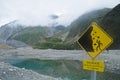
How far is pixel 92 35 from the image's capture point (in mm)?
10906

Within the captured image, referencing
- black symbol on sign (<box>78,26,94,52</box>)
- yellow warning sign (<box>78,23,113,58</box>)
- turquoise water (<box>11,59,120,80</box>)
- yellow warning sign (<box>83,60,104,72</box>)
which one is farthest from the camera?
turquoise water (<box>11,59,120,80</box>)

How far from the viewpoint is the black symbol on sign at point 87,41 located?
10992 mm

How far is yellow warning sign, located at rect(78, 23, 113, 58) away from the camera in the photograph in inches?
416

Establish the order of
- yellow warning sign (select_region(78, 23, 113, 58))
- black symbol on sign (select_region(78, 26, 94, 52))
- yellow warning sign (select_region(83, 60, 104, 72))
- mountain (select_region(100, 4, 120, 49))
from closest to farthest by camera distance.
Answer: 1. yellow warning sign (select_region(78, 23, 113, 58))
2. yellow warning sign (select_region(83, 60, 104, 72))
3. black symbol on sign (select_region(78, 26, 94, 52))
4. mountain (select_region(100, 4, 120, 49))

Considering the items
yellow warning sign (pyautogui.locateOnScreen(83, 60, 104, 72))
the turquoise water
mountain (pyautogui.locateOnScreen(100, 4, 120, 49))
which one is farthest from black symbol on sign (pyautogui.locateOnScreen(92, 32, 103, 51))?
mountain (pyautogui.locateOnScreen(100, 4, 120, 49))

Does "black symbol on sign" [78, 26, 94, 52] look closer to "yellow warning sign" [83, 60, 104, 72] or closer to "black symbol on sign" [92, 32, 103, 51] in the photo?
"black symbol on sign" [92, 32, 103, 51]

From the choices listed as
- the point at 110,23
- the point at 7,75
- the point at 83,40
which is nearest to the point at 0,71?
the point at 7,75

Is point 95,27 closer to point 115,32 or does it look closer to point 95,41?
point 95,41

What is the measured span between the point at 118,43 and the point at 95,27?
100 meters

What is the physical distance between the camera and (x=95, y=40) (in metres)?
10.8

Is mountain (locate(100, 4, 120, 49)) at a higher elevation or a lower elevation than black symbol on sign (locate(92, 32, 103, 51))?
higher

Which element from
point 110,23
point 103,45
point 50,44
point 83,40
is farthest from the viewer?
point 50,44

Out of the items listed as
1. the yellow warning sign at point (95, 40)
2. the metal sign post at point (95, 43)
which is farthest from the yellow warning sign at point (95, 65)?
the yellow warning sign at point (95, 40)

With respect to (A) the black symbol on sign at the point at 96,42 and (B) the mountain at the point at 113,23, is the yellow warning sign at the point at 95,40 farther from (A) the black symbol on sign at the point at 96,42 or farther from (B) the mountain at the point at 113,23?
(B) the mountain at the point at 113,23
